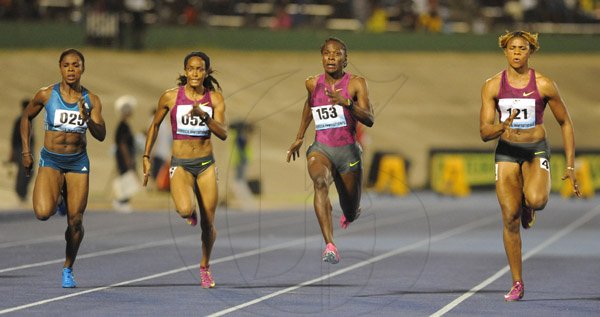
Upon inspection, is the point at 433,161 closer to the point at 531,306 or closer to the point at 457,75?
the point at 457,75

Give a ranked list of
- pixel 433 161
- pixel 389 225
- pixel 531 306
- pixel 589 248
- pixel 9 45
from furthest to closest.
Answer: pixel 9 45, pixel 433 161, pixel 389 225, pixel 589 248, pixel 531 306

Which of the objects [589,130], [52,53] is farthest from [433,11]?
[52,53]

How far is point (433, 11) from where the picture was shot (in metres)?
42.4

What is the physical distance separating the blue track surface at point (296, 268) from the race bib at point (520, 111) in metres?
1.50

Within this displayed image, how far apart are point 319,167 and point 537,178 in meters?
2.12

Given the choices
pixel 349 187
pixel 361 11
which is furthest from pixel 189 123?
pixel 361 11

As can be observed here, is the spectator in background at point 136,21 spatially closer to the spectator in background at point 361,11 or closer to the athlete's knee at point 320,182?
the spectator in background at point 361,11

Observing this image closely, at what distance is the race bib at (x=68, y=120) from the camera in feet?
41.2

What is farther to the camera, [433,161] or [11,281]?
[433,161]

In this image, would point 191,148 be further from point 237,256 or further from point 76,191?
point 237,256

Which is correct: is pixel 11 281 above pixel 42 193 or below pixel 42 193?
below

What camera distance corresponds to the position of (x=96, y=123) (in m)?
12.5

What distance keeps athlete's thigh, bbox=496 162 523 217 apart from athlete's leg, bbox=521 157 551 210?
8 centimetres

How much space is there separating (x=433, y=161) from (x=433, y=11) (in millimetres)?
7195
